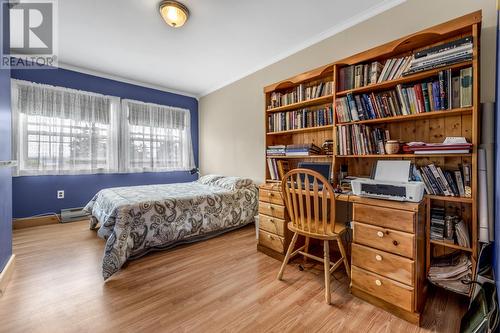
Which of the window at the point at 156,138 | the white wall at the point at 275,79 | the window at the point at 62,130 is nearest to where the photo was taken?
the white wall at the point at 275,79

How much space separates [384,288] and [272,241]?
1.03 m

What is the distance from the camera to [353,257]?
1608 millimetres

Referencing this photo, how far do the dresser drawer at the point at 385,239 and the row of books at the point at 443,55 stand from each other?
1.18 m

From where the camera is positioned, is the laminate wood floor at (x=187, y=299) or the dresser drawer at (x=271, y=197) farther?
the dresser drawer at (x=271, y=197)

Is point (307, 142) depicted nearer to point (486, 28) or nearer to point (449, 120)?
point (449, 120)

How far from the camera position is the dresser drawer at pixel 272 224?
2150 millimetres

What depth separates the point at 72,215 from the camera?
3.40 meters

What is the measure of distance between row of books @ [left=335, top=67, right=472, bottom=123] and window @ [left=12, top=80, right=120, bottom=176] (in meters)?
3.60

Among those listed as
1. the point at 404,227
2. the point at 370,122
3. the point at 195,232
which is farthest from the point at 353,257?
the point at 195,232

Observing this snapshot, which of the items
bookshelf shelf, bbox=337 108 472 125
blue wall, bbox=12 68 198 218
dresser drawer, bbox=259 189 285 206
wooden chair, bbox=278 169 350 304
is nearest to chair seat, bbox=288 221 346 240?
wooden chair, bbox=278 169 350 304

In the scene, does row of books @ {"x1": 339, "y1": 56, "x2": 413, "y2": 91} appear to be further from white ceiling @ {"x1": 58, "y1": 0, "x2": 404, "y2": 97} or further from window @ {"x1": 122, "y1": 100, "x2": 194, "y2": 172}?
window @ {"x1": 122, "y1": 100, "x2": 194, "y2": 172}

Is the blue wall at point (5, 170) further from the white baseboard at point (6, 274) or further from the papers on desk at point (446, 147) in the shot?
the papers on desk at point (446, 147)

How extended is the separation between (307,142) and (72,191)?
3610 mm

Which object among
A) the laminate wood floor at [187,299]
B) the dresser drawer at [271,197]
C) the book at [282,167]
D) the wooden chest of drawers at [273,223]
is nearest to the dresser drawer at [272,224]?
the wooden chest of drawers at [273,223]
